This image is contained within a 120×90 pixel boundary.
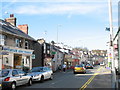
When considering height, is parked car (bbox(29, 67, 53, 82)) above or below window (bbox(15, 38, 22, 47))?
below

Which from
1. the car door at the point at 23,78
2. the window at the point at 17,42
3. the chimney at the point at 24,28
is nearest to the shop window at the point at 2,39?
the window at the point at 17,42

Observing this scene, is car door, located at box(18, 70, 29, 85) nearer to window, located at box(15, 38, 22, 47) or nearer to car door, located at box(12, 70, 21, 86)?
car door, located at box(12, 70, 21, 86)

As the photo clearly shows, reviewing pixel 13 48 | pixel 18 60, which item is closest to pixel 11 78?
pixel 13 48

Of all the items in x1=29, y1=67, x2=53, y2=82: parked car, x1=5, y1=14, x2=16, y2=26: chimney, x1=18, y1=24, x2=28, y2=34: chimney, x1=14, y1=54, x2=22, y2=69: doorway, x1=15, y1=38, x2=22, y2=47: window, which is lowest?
x1=29, y1=67, x2=53, y2=82: parked car

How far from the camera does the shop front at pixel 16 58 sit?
24492 millimetres

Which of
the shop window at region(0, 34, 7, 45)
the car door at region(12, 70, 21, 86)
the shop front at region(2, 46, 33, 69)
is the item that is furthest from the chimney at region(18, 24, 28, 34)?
the car door at region(12, 70, 21, 86)

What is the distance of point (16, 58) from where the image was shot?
92.7ft

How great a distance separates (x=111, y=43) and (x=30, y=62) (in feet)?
73.2

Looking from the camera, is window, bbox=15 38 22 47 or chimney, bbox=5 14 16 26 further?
chimney, bbox=5 14 16 26

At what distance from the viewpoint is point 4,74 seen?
13117 mm

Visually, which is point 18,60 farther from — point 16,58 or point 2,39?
point 2,39

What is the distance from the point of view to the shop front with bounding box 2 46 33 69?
964 inches

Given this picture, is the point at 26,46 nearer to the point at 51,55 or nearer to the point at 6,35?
the point at 6,35

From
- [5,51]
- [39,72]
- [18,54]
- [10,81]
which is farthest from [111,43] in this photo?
[18,54]
